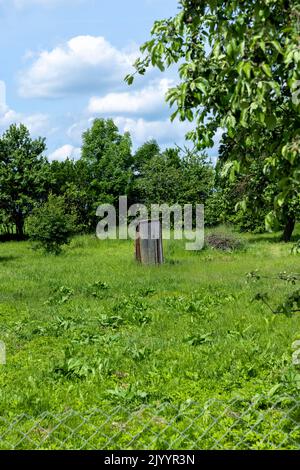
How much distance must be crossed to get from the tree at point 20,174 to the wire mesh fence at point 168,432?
106ft

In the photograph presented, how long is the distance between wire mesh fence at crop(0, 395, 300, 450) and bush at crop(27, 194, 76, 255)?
17.3 m

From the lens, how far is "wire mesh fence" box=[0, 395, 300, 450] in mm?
4902

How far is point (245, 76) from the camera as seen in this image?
329 cm

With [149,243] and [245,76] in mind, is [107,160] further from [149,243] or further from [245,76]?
[245,76]

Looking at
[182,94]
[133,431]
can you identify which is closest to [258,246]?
[133,431]

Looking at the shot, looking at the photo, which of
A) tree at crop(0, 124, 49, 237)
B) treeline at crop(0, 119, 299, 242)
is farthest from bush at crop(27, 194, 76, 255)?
tree at crop(0, 124, 49, 237)

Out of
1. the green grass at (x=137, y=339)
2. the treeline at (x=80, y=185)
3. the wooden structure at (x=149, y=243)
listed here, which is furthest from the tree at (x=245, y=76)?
the treeline at (x=80, y=185)

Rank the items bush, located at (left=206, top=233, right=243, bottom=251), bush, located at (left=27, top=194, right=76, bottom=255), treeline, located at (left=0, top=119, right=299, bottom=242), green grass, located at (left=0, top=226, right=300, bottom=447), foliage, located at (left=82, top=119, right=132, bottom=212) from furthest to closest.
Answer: foliage, located at (left=82, top=119, right=132, bottom=212), treeline, located at (left=0, top=119, right=299, bottom=242), bush, located at (left=27, top=194, right=76, bottom=255), bush, located at (left=206, top=233, right=243, bottom=251), green grass, located at (left=0, top=226, right=300, bottom=447)

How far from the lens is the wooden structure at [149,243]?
18062 millimetres

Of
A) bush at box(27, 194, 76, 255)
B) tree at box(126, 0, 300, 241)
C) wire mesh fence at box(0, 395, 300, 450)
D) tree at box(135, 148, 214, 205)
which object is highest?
tree at box(135, 148, 214, 205)

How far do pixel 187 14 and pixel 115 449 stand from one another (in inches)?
149

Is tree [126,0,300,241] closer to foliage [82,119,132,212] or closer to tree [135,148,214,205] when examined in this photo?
tree [135,148,214,205]

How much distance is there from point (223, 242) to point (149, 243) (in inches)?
220

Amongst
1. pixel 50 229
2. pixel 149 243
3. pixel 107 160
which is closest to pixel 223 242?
pixel 149 243
